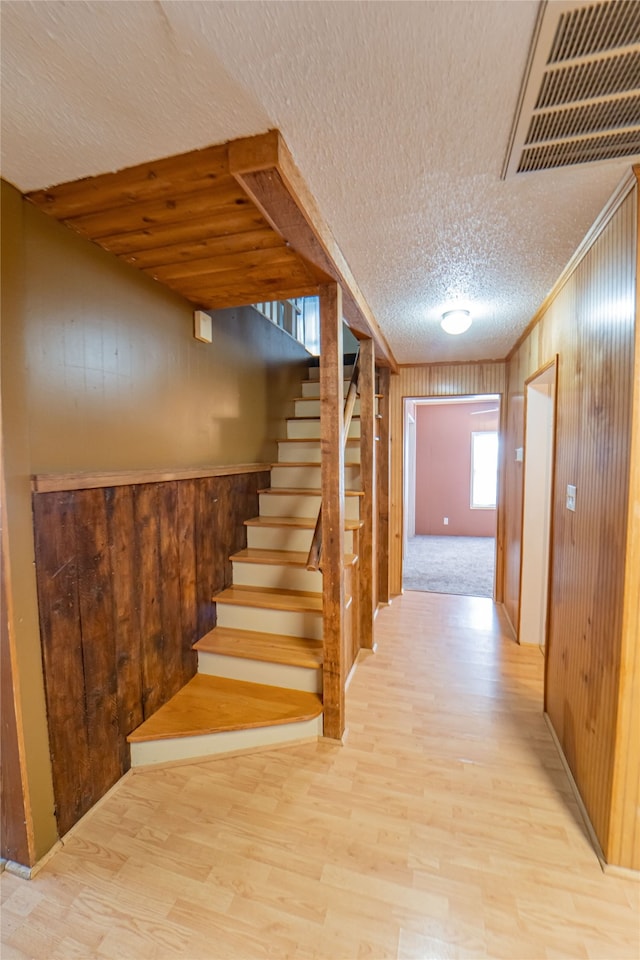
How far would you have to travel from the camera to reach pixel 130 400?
→ 1721 mm

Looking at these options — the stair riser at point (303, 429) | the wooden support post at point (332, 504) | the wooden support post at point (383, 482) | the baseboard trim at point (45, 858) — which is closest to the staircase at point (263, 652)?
the wooden support post at point (332, 504)

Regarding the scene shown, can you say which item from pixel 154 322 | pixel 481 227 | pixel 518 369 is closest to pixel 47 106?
pixel 154 322

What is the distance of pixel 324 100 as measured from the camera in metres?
0.95

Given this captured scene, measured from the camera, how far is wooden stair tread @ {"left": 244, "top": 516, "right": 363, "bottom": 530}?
8.42 ft

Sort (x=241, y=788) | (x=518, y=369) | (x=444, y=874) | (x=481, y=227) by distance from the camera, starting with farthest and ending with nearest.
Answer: (x=518, y=369), (x=241, y=788), (x=481, y=227), (x=444, y=874)

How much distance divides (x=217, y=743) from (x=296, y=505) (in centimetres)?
153

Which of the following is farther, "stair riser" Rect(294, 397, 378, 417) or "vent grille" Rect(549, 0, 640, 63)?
"stair riser" Rect(294, 397, 378, 417)

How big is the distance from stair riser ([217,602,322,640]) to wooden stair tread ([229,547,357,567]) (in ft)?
0.97

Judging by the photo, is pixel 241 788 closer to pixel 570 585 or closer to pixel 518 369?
pixel 570 585

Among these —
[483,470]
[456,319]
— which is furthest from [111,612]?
[483,470]

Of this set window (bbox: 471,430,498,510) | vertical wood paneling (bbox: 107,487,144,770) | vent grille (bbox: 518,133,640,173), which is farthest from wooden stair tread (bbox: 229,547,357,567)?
window (bbox: 471,430,498,510)

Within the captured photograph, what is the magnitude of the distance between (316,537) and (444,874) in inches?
51.1

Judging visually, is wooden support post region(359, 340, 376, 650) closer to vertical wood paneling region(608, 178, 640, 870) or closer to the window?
vertical wood paneling region(608, 178, 640, 870)

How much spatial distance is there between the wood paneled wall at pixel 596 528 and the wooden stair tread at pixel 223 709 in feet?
3.77
